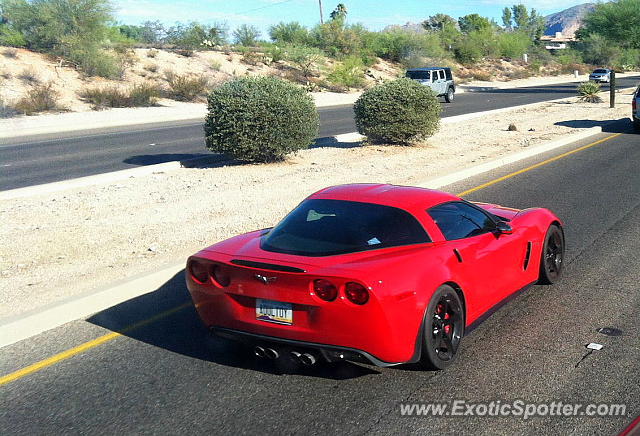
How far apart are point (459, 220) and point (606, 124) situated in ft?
72.8

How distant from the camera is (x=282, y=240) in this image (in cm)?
559

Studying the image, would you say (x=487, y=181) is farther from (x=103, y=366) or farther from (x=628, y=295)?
(x=103, y=366)

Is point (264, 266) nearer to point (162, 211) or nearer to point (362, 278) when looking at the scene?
point (362, 278)

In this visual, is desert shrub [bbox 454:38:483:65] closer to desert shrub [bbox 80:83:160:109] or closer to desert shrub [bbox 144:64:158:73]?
desert shrub [bbox 144:64:158:73]

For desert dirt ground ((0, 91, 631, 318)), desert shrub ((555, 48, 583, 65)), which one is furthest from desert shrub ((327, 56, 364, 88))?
desert shrub ((555, 48, 583, 65))

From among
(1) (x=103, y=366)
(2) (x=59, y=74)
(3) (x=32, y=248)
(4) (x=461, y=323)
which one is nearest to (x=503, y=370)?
(4) (x=461, y=323)

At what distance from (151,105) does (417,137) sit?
24.7m

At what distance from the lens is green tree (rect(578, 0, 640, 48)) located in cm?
5547

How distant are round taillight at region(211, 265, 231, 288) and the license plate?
31cm

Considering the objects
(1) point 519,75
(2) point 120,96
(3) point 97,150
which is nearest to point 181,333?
(3) point 97,150

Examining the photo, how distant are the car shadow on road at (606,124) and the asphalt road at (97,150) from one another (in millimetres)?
7881

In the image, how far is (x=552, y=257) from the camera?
7457 mm

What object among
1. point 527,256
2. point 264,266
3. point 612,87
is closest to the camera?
point 264,266

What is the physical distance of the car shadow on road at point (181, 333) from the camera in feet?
18.0
